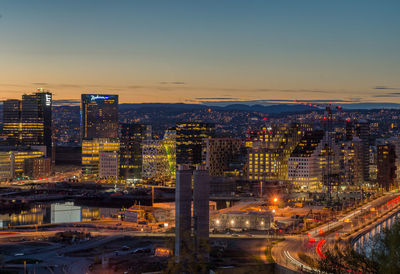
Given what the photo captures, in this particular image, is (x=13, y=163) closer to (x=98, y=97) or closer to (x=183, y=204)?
→ (x=98, y=97)

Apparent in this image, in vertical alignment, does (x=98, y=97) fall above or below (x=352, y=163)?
above

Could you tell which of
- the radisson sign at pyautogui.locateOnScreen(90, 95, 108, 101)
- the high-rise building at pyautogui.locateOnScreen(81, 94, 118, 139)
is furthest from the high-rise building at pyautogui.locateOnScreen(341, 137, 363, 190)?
the radisson sign at pyautogui.locateOnScreen(90, 95, 108, 101)

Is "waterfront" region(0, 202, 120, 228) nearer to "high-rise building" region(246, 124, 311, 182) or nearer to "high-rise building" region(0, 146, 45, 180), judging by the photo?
"high-rise building" region(246, 124, 311, 182)

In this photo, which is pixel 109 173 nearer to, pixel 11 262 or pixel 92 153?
pixel 92 153

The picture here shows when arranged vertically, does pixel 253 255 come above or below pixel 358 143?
below

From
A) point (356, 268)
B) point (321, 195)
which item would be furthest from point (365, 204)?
point (356, 268)

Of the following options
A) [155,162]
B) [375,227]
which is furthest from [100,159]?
[375,227]
